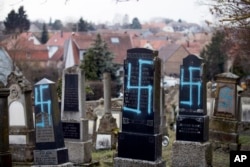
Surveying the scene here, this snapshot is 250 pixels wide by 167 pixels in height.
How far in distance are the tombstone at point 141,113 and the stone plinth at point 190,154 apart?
1.49 meters

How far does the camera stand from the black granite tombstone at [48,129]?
10195 millimetres

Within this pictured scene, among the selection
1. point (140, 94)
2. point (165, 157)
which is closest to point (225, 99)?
point (165, 157)

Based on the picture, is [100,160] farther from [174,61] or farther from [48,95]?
[174,61]

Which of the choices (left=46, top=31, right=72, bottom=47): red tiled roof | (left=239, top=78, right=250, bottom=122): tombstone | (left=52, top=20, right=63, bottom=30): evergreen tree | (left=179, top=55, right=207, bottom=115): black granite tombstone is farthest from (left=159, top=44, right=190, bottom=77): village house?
(left=179, top=55, right=207, bottom=115): black granite tombstone

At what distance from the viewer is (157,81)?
9.72 m

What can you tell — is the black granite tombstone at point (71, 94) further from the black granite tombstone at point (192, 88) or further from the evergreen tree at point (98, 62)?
the evergreen tree at point (98, 62)

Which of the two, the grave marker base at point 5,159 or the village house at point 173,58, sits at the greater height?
the village house at point 173,58

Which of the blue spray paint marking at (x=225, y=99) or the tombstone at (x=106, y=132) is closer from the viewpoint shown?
the blue spray paint marking at (x=225, y=99)

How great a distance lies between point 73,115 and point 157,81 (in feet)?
12.6

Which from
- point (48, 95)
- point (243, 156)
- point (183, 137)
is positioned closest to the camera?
point (243, 156)

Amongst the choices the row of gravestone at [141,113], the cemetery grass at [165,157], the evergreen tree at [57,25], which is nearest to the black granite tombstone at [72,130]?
the cemetery grass at [165,157]

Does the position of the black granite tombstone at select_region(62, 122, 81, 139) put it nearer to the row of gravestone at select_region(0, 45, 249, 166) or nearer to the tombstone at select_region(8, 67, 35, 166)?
the tombstone at select_region(8, 67, 35, 166)

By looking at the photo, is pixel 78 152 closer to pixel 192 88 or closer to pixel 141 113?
pixel 192 88

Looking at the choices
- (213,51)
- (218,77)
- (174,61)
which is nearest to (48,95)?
(218,77)
